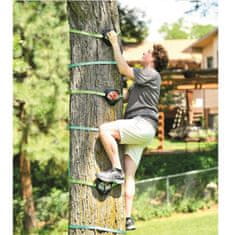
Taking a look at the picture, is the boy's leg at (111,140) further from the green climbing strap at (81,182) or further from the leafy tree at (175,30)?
the leafy tree at (175,30)

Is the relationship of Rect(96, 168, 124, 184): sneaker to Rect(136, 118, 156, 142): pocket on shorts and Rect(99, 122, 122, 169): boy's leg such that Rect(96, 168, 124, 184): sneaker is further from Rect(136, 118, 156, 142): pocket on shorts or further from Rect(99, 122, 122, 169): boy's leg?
Rect(136, 118, 156, 142): pocket on shorts

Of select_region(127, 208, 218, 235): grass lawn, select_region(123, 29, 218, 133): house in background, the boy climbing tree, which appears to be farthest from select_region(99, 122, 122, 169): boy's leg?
select_region(123, 29, 218, 133): house in background

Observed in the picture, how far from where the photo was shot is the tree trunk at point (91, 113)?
2600 mm

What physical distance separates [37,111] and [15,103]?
1.18 feet

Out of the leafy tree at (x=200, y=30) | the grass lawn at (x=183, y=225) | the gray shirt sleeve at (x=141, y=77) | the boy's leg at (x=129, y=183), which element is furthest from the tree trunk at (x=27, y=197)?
the leafy tree at (x=200, y=30)

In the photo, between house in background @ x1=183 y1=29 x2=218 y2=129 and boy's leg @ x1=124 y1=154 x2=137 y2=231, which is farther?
Result: house in background @ x1=183 y1=29 x2=218 y2=129

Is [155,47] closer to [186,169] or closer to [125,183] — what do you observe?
[125,183]

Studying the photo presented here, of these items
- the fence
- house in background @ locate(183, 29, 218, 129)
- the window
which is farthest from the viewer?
the window

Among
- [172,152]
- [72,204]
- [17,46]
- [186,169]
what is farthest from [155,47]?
[172,152]

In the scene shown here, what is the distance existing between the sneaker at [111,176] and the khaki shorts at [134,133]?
0.15 metres

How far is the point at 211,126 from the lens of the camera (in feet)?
50.9

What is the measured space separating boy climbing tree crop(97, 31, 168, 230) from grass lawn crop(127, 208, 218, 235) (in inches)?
146

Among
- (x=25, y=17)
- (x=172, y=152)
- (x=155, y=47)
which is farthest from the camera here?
(x=172, y=152)

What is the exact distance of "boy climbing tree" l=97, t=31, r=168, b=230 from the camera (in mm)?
2578
